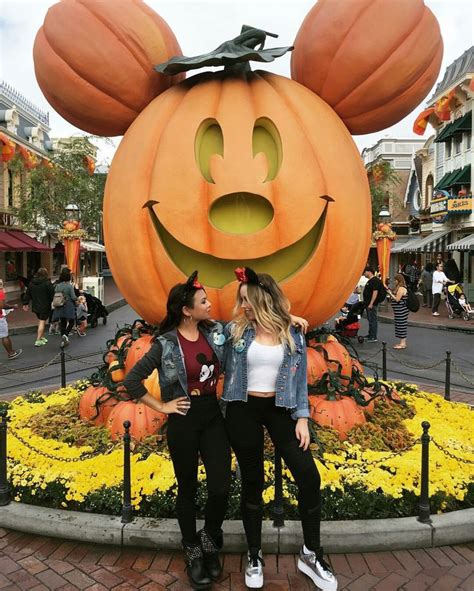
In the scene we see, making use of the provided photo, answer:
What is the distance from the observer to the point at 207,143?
4.09 m

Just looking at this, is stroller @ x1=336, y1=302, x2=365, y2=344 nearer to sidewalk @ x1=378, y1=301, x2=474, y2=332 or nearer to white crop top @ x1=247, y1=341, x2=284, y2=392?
sidewalk @ x1=378, y1=301, x2=474, y2=332

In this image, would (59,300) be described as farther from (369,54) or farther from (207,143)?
(369,54)

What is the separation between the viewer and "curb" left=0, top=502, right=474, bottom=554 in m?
3.10

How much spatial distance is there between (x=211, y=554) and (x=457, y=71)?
26653mm

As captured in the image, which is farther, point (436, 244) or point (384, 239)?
point (436, 244)

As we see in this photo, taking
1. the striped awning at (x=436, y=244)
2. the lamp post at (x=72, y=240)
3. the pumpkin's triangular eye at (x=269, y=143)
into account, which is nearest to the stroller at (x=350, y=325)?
the pumpkin's triangular eye at (x=269, y=143)

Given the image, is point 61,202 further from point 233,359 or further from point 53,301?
point 233,359

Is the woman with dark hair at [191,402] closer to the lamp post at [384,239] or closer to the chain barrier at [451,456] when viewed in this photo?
the chain barrier at [451,456]

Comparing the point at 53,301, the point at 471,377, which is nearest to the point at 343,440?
the point at 471,377

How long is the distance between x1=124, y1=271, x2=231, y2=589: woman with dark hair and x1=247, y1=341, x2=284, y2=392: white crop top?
0.20 m

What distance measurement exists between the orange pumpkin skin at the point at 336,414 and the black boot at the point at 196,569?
1.73 metres

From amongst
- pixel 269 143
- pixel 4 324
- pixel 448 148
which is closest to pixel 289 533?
pixel 269 143

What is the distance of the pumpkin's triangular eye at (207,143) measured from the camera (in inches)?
158

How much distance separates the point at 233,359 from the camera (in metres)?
2.75
